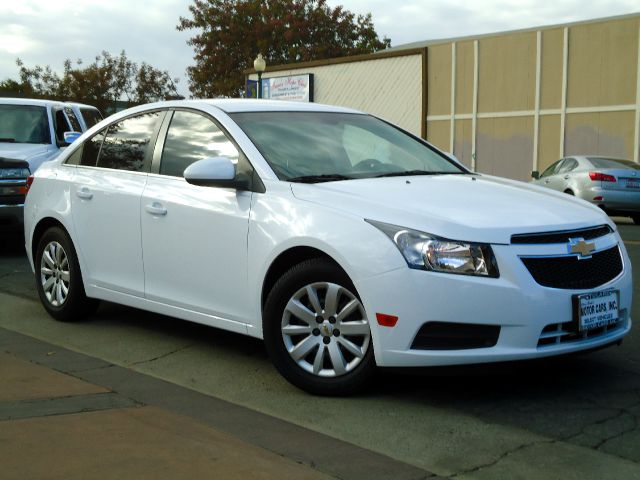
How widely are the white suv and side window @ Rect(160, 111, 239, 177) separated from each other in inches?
210

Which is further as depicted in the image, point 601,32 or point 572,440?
point 601,32

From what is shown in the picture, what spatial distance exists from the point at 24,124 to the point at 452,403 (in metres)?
9.15

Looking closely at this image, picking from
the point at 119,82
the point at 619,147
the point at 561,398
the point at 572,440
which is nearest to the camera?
the point at 572,440

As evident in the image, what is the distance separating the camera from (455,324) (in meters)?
4.64

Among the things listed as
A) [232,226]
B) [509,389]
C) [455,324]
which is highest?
[232,226]

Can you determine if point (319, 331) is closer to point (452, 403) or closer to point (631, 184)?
point (452, 403)

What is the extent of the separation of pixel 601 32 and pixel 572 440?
83.4 feet

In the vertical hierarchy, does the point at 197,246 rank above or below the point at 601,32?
below

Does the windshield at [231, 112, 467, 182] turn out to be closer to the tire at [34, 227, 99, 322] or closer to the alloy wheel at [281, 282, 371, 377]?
the alloy wheel at [281, 282, 371, 377]

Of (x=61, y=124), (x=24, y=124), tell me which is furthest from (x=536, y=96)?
(x=24, y=124)

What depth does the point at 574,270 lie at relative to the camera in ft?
15.9

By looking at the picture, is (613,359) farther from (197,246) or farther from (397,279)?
(197,246)

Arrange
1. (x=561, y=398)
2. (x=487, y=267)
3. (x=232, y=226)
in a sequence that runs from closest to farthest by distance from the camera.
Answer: (x=487, y=267) → (x=561, y=398) → (x=232, y=226)

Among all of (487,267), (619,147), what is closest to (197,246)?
(487,267)
